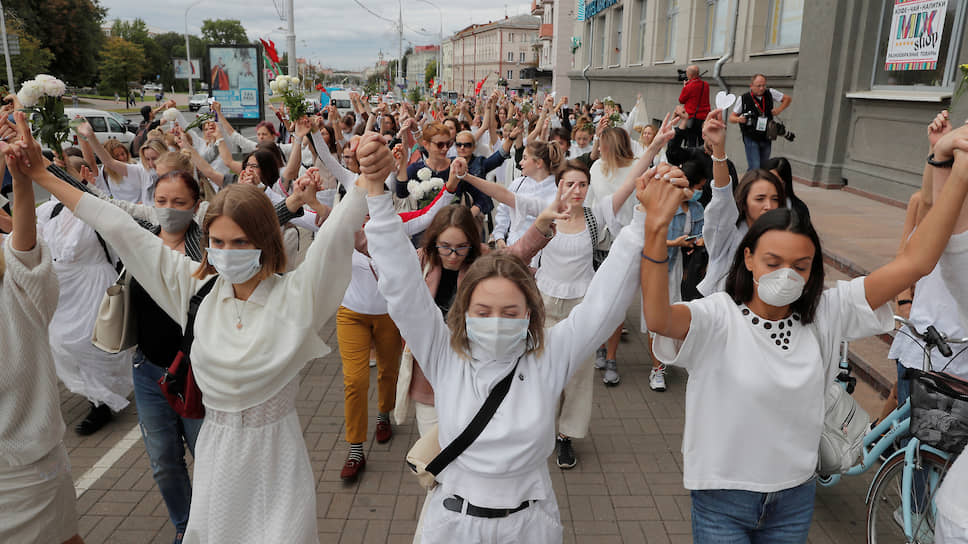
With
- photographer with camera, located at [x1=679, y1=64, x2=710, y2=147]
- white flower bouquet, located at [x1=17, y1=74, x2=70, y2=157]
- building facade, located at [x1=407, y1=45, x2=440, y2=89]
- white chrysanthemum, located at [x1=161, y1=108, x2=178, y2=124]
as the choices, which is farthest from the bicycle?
building facade, located at [x1=407, y1=45, x2=440, y2=89]

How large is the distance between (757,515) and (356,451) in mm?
2805

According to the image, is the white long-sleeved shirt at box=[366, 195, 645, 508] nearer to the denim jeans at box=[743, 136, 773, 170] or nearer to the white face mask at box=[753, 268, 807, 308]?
the white face mask at box=[753, 268, 807, 308]

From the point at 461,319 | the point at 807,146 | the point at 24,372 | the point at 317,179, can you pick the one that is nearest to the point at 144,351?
the point at 24,372

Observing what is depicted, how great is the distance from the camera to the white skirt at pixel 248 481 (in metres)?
2.58

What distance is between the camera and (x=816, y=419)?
227 cm

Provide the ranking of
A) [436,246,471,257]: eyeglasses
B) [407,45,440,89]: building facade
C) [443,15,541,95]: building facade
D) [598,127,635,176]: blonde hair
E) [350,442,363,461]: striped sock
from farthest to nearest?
[407,45,440,89]: building facade, [443,15,541,95]: building facade, [598,127,635,176]: blonde hair, [350,442,363,461]: striped sock, [436,246,471,257]: eyeglasses

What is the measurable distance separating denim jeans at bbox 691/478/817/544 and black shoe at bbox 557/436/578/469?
2138mm

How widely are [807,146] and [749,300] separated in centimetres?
1053

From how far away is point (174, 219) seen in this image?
3.21 metres

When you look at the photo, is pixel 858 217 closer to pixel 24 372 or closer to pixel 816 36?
pixel 816 36

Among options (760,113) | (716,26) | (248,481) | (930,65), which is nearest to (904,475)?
(248,481)

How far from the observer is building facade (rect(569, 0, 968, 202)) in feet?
29.1

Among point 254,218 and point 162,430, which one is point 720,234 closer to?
point 254,218

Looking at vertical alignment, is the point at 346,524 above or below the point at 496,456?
below
